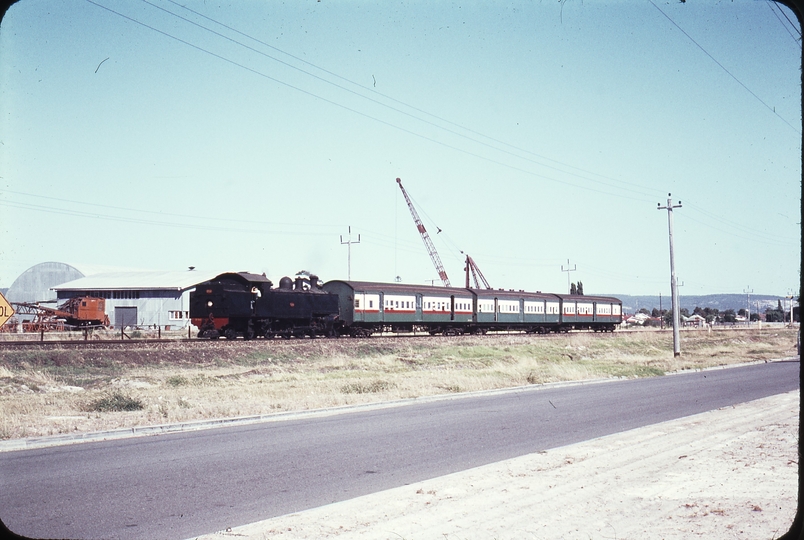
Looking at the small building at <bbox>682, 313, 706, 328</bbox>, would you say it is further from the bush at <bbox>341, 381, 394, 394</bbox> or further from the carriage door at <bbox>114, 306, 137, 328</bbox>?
the bush at <bbox>341, 381, 394, 394</bbox>

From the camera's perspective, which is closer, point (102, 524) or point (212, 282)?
point (102, 524)

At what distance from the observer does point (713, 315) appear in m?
125

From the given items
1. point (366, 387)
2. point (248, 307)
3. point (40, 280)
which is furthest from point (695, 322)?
point (366, 387)

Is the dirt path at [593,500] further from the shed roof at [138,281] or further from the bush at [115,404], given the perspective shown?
the shed roof at [138,281]

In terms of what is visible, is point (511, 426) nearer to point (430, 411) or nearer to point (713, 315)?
point (430, 411)

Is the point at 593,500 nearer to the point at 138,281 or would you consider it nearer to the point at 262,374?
the point at 262,374

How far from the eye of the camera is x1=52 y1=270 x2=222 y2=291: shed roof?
67812 millimetres

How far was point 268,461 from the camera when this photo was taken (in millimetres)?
10148

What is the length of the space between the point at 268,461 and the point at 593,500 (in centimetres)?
481

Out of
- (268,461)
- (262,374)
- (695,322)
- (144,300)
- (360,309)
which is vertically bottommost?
(695,322)

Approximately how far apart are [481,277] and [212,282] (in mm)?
70019

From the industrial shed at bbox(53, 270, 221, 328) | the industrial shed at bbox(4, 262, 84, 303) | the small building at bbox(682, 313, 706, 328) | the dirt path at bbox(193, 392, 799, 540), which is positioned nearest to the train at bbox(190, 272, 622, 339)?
→ the dirt path at bbox(193, 392, 799, 540)

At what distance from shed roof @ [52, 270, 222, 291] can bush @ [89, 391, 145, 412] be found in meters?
51.9

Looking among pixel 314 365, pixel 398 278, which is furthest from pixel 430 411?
Result: pixel 398 278
